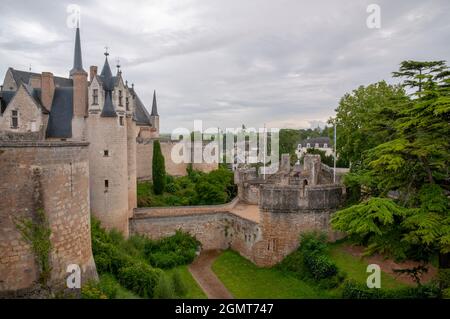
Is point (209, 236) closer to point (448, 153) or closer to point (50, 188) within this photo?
point (50, 188)

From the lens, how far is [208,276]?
65.8ft

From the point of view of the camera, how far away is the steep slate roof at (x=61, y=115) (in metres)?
20.0

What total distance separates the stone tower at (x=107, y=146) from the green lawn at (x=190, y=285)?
4.57m

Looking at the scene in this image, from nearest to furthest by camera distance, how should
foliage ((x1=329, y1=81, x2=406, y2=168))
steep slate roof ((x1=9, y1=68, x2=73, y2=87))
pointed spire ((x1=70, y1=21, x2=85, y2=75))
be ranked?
foliage ((x1=329, y1=81, x2=406, y2=168))
pointed spire ((x1=70, y1=21, x2=85, y2=75))
steep slate roof ((x1=9, y1=68, x2=73, y2=87))

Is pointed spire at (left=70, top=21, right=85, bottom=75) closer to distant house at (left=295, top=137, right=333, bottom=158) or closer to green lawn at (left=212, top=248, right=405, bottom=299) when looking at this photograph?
green lawn at (left=212, top=248, right=405, bottom=299)

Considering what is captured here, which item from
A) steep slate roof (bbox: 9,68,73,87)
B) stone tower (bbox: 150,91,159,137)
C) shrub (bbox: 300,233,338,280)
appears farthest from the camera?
stone tower (bbox: 150,91,159,137)

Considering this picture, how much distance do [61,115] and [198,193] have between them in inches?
488

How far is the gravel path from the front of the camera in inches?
698

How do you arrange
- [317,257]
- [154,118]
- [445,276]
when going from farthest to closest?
[154,118], [317,257], [445,276]

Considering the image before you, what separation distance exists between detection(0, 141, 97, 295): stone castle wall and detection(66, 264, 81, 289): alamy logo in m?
0.15

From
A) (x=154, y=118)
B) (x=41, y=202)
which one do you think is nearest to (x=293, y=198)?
(x=41, y=202)

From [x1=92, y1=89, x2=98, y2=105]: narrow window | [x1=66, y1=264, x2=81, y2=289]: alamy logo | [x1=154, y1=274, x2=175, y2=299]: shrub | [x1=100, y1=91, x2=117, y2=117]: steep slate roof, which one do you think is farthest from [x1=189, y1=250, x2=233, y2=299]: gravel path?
[x1=92, y1=89, x2=98, y2=105]: narrow window

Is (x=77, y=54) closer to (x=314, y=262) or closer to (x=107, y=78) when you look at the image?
(x=107, y=78)
